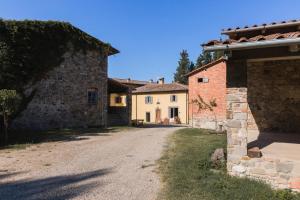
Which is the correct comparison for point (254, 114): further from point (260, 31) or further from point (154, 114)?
point (154, 114)

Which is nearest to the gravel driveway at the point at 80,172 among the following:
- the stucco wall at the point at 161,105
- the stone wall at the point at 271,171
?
the stone wall at the point at 271,171

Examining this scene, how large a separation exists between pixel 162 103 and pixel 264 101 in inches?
1174

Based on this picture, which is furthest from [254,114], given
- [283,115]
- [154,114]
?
[154,114]

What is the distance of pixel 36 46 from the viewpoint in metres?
19.1

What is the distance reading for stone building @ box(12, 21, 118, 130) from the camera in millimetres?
19219

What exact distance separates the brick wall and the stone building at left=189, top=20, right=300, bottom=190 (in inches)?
623

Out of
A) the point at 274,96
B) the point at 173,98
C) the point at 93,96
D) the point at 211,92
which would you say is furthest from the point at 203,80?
the point at 274,96

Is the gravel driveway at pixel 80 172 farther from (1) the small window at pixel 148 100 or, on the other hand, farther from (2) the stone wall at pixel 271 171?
(1) the small window at pixel 148 100

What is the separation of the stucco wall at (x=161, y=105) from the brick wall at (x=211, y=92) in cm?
888

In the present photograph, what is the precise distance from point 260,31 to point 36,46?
48.4ft

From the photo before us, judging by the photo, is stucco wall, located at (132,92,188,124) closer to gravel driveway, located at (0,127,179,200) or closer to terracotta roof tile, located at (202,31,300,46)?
gravel driveway, located at (0,127,179,200)

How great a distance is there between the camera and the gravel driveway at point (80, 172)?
6.55 metres

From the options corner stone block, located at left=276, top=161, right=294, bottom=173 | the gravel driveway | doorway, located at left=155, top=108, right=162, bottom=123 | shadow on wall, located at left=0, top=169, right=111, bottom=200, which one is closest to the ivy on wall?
the gravel driveway

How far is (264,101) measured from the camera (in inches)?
428
